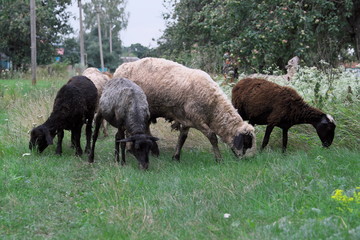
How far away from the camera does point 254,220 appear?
5.02m

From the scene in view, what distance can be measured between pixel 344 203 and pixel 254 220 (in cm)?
98

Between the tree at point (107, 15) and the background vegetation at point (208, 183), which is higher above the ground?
the tree at point (107, 15)

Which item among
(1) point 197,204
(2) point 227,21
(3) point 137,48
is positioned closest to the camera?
(1) point 197,204

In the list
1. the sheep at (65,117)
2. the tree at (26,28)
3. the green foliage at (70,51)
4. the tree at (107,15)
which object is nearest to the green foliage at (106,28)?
the tree at (107,15)

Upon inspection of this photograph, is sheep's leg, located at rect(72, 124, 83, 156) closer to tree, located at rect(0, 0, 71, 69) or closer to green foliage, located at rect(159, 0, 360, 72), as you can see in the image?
green foliage, located at rect(159, 0, 360, 72)

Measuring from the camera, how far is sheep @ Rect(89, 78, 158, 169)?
801 centimetres

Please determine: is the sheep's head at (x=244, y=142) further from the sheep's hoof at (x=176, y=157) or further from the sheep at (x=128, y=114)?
the sheep at (x=128, y=114)

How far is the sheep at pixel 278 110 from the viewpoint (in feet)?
28.5

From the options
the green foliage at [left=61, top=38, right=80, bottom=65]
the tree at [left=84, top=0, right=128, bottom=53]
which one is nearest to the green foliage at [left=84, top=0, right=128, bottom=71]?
the tree at [left=84, top=0, right=128, bottom=53]

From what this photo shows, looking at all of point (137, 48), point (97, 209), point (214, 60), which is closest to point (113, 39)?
point (137, 48)

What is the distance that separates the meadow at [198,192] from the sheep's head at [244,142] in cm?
23

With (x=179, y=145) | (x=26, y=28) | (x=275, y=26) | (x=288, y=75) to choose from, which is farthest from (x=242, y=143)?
(x=26, y=28)

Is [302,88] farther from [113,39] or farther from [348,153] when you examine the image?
[113,39]

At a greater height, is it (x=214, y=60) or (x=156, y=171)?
(x=214, y=60)
